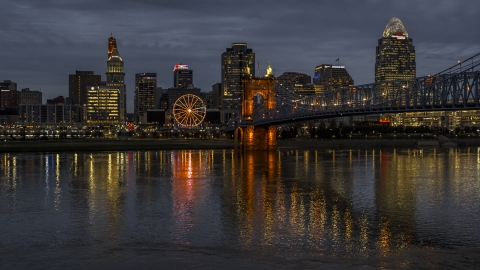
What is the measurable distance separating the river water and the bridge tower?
47.2 metres

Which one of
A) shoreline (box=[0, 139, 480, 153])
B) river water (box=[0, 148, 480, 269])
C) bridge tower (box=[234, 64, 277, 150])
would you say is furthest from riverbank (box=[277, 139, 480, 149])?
river water (box=[0, 148, 480, 269])

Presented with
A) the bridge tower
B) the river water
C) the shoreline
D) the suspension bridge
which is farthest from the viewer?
the bridge tower

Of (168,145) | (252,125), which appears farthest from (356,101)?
(168,145)

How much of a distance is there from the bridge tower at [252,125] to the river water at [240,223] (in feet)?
155

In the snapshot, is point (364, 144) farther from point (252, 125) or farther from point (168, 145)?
point (168, 145)

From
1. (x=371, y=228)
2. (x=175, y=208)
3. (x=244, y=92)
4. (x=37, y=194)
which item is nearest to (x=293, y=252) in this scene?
(x=371, y=228)

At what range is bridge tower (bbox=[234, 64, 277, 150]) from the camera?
85.8 m

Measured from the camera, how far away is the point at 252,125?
281ft

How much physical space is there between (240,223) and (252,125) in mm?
64090

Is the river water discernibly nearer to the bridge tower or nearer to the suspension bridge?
the suspension bridge

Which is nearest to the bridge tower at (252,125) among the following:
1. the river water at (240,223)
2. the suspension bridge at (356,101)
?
the suspension bridge at (356,101)

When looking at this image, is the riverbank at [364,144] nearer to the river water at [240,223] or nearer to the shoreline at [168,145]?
the shoreline at [168,145]

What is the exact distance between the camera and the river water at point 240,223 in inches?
663

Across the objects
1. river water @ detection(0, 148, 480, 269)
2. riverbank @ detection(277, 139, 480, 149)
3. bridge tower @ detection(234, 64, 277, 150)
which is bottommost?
river water @ detection(0, 148, 480, 269)
